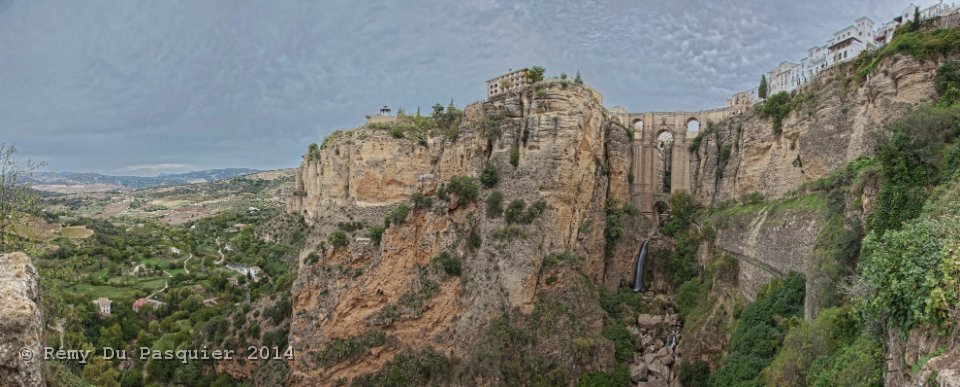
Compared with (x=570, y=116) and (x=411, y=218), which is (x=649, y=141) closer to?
(x=570, y=116)

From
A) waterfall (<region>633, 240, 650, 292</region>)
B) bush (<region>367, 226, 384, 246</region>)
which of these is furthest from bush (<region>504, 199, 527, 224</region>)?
waterfall (<region>633, 240, 650, 292</region>)

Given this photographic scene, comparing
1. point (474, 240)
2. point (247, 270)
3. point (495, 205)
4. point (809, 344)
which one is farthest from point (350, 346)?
point (247, 270)

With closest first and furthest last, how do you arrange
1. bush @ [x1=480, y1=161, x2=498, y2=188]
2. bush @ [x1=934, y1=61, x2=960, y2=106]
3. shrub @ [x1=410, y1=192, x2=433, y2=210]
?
bush @ [x1=934, y1=61, x2=960, y2=106] < shrub @ [x1=410, y1=192, x2=433, y2=210] < bush @ [x1=480, y1=161, x2=498, y2=188]

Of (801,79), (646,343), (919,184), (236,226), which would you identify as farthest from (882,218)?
(236,226)

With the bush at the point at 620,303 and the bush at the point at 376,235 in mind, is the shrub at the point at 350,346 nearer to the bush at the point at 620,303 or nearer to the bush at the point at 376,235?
the bush at the point at 376,235

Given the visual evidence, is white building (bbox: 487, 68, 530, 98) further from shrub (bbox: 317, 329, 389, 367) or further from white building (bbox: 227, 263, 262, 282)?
white building (bbox: 227, 263, 262, 282)

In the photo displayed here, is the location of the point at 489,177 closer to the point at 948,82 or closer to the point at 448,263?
the point at 448,263
